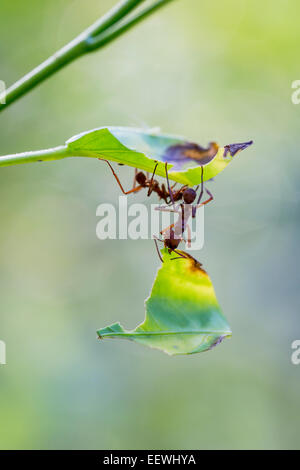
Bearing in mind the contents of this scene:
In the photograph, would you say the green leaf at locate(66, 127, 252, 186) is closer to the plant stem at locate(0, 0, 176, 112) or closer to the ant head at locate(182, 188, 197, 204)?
the plant stem at locate(0, 0, 176, 112)

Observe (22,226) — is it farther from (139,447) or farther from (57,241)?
(139,447)

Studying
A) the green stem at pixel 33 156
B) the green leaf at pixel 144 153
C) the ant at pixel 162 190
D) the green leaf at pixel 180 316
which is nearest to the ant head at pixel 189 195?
the ant at pixel 162 190

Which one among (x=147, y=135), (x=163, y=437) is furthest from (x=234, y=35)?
(x=147, y=135)

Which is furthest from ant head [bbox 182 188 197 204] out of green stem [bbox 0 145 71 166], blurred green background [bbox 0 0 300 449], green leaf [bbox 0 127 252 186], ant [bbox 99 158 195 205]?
blurred green background [bbox 0 0 300 449]

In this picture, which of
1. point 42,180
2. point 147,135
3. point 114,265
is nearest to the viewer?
point 147,135

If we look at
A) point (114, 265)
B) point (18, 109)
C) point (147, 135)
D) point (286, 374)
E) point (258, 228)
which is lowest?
point (147, 135)

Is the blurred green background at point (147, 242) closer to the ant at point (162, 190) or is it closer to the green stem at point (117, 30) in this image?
the ant at point (162, 190)
